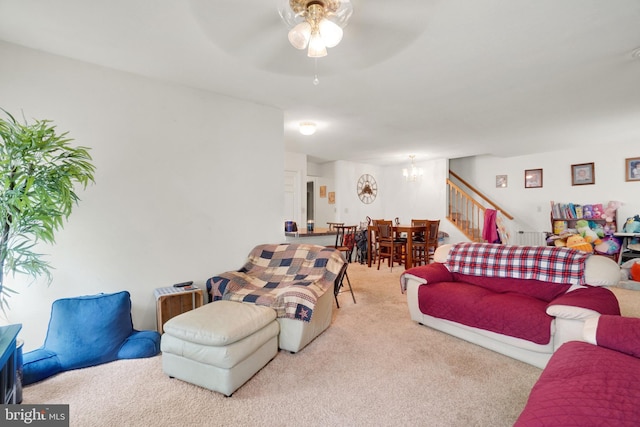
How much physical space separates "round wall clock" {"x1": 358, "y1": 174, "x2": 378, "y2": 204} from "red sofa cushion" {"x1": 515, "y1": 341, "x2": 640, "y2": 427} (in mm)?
6154

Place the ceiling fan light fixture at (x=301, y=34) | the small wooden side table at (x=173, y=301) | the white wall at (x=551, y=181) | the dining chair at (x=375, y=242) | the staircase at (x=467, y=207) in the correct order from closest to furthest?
the ceiling fan light fixture at (x=301, y=34) → the small wooden side table at (x=173, y=301) → the white wall at (x=551, y=181) → the dining chair at (x=375, y=242) → the staircase at (x=467, y=207)

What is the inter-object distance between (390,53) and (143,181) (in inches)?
89.8

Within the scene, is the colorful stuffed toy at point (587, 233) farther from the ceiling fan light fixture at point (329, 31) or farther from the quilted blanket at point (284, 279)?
the ceiling fan light fixture at point (329, 31)

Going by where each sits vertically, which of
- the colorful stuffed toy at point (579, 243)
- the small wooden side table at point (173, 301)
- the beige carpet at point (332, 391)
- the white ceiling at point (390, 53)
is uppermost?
the white ceiling at point (390, 53)

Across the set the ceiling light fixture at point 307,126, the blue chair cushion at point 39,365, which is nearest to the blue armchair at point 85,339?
the blue chair cushion at point 39,365

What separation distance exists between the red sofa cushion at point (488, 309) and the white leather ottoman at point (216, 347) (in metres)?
1.55

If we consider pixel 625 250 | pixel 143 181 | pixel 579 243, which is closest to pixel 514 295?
pixel 143 181

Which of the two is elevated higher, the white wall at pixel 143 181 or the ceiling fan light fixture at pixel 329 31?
the ceiling fan light fixture at pixel 329 31

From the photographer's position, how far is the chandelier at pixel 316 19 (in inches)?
60.2

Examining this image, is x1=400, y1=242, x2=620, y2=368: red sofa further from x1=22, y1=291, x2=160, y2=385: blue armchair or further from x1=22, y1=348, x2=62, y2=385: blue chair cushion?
x1=22, y1=348, x2=62, y2=385: blue chair cushion

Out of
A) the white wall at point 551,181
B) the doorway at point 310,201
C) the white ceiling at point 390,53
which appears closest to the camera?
the white ceiling at point 390,53

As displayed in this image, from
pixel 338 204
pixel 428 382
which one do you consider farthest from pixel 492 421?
pixel 338 204

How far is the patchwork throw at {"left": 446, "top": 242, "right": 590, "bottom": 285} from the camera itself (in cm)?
249

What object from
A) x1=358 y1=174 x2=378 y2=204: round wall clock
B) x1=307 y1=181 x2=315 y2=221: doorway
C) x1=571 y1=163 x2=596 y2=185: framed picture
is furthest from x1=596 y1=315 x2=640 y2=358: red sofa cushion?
x1=307 y1=181 x2=315 y2=221: doorway
